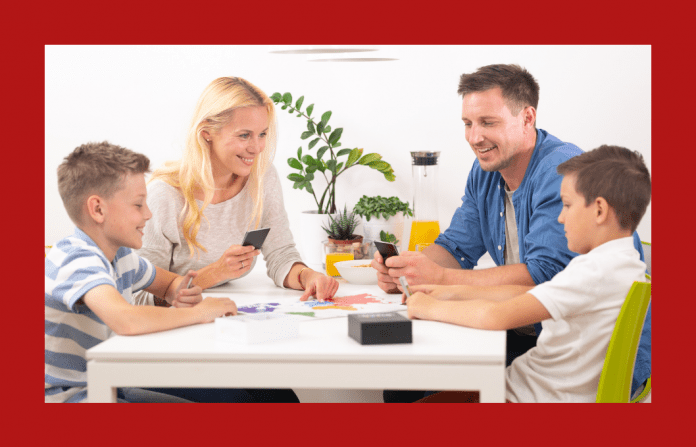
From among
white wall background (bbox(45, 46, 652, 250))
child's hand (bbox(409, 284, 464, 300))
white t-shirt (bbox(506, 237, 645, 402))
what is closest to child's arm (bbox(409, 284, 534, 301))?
child's hand (bbox(409, 284, 464, 300))

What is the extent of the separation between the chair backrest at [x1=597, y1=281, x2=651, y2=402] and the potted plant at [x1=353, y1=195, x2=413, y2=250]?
1303 mm

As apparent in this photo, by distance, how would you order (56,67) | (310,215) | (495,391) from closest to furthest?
(495,391) → (310,215) → (56,67)

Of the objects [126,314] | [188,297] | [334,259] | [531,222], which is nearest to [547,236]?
[531,222]

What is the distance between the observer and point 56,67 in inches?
117

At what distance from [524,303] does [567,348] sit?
0.18 metres

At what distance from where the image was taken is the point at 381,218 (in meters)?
2.66

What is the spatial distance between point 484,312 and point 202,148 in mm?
1142

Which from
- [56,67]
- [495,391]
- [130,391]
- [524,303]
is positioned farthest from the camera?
[56,67]

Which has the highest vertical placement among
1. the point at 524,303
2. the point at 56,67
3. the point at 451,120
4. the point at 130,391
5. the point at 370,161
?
the point at 56,67

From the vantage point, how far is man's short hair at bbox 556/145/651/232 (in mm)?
1488

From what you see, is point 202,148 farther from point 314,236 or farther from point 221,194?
point 314,236

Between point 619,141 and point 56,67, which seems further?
point 56,67
